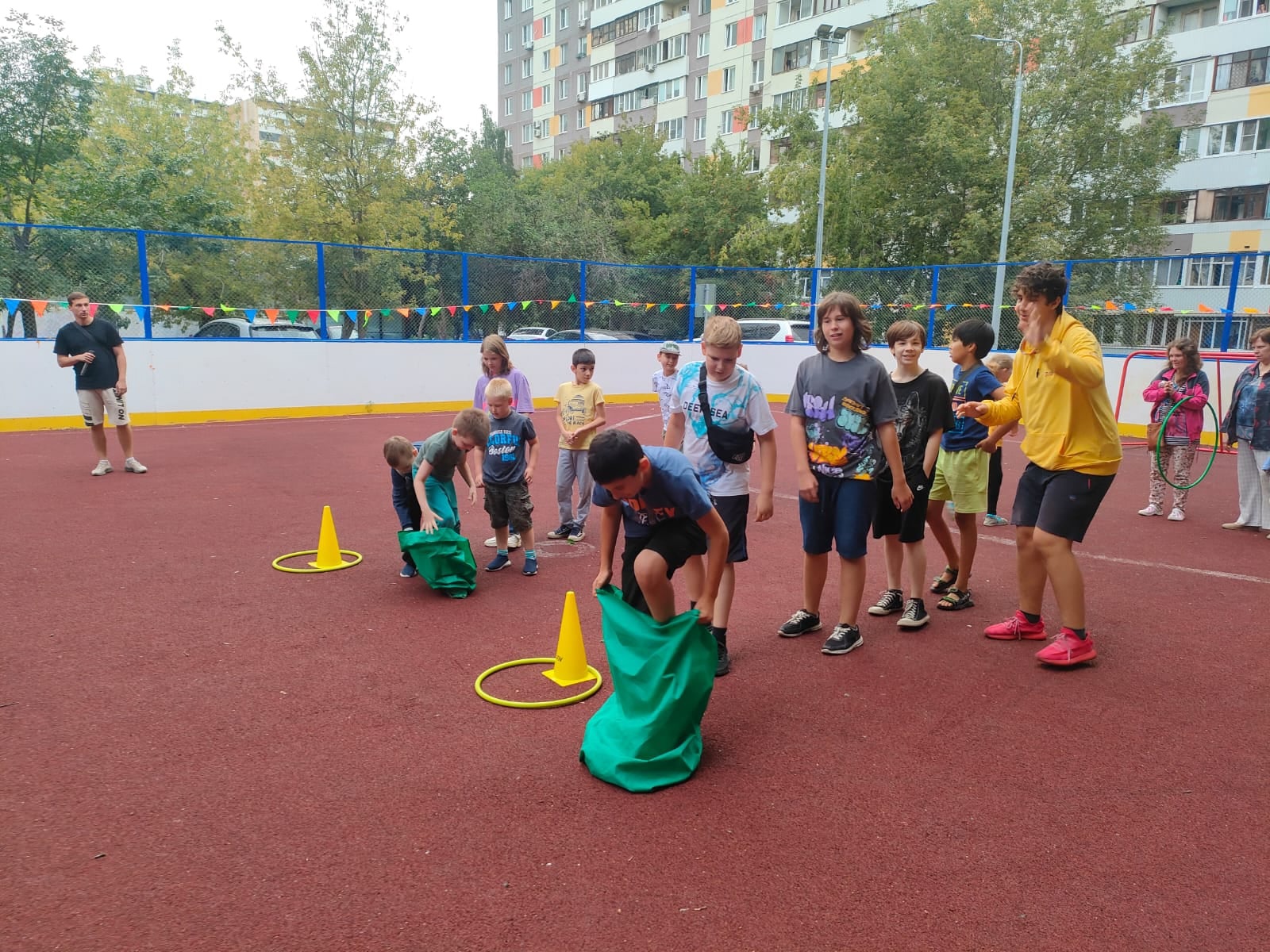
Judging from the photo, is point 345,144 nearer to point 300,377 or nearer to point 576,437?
point 300,377

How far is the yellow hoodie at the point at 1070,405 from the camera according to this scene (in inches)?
162

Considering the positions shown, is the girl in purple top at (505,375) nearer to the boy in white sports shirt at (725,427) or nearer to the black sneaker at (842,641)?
the boy in white sports shirt at (725,427)

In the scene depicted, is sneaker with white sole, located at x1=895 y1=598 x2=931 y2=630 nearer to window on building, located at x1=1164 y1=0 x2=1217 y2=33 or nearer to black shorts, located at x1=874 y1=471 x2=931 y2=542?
black shorts, located at x1=874 y1=471 x2=931 y2=542

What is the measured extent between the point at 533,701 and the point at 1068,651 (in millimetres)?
2743

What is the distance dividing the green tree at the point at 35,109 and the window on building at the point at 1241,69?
134ft

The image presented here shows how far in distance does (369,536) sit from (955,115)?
89.9 ft

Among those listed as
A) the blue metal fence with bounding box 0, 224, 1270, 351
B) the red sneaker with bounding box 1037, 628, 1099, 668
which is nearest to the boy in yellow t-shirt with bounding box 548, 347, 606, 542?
the red sneaker with bounding box 1037, 628, 1099, 668

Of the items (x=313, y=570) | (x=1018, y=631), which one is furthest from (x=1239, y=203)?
(x=313, y=570)

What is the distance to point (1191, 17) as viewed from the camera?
34.2 m

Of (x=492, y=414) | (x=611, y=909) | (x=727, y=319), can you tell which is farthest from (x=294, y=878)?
(x=492, y=414)

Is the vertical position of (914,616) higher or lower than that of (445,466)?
lower

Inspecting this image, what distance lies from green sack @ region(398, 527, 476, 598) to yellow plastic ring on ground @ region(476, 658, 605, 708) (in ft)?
4.01

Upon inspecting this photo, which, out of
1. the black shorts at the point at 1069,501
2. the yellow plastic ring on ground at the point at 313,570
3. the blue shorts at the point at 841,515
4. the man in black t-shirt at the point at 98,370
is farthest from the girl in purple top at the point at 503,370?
the man in black t-shirt at the point at 98,370

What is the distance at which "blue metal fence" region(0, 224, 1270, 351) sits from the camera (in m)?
13.5
